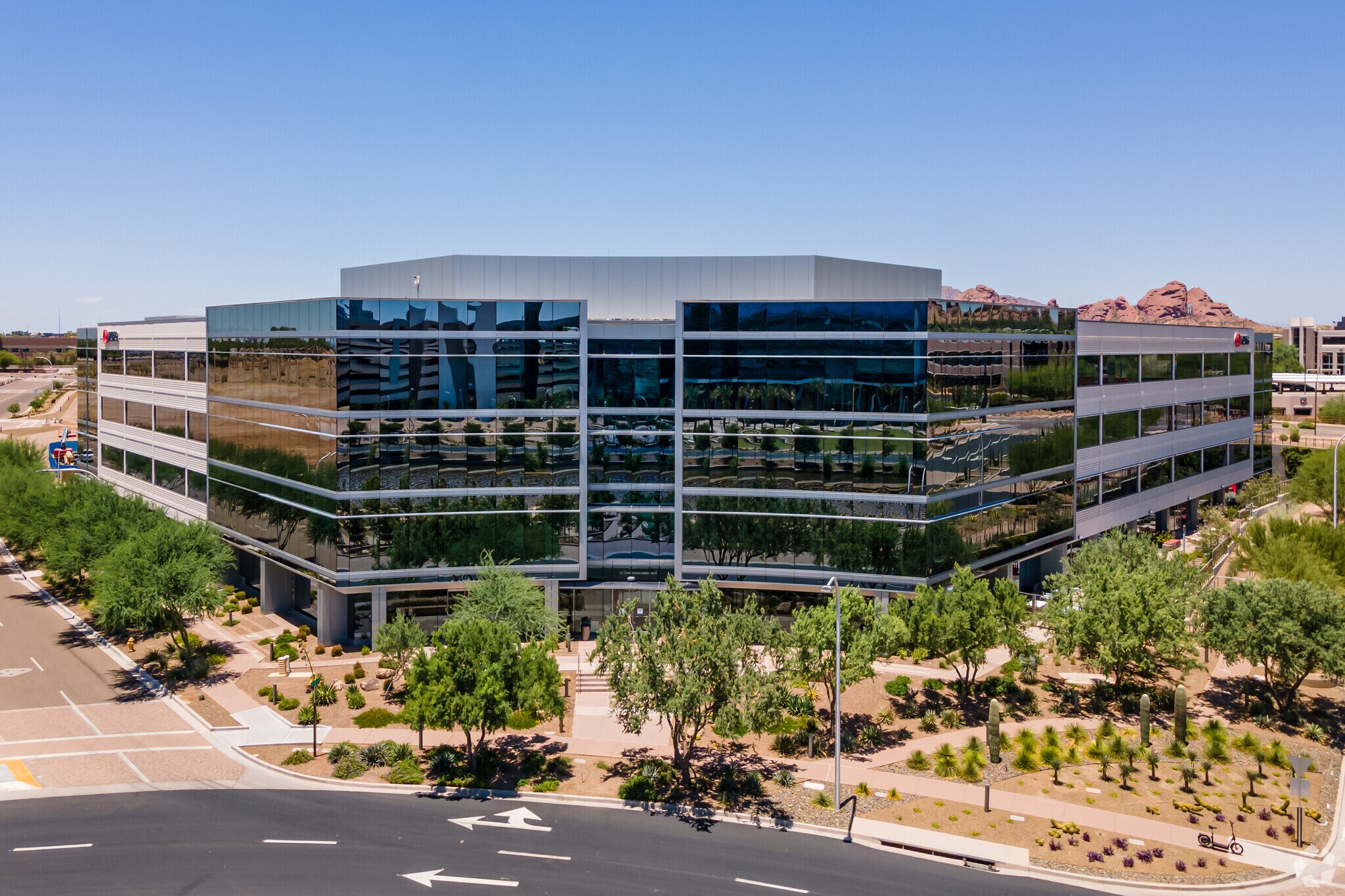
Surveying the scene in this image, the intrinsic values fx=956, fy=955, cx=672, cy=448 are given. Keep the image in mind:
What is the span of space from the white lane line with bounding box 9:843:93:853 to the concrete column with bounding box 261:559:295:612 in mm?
28660

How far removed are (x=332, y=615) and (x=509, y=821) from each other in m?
24.1

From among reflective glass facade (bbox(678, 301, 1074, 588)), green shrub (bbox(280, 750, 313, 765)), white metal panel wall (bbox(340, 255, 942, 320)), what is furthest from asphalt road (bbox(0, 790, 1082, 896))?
white metal panel wall (bbox(340, 255, 942, 320))

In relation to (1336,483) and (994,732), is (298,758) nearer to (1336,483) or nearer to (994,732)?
(994,732)

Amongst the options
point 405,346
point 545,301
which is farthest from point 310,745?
point 545,301

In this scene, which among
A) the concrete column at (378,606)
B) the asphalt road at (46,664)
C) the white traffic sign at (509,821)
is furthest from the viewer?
the concrete column at (378,606)

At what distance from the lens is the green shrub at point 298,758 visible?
3978cm

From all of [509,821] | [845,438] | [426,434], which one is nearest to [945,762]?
[509,821]

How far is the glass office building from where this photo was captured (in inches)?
2056

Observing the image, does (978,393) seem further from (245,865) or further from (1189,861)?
(245,865)

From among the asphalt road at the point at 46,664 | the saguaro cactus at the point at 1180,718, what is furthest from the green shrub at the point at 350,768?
the saguaro cactus at the point at 1180,718

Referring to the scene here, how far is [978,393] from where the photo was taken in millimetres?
54625

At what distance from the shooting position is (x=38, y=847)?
32719 millimetres

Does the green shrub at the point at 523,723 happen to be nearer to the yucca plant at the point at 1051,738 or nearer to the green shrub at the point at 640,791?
the green shrub at the point at 640,791

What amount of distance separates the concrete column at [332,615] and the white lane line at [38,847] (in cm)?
2176
